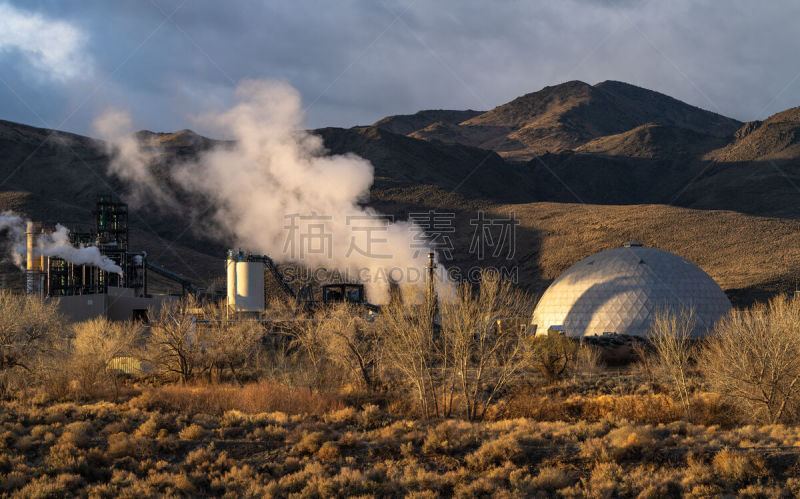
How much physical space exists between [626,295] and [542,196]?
417 ft

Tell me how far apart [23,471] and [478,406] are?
1906cm

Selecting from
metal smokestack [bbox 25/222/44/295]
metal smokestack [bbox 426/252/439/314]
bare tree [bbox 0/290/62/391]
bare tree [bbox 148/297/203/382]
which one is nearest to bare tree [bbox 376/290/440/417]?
metal smokestack [bbox 426/252/439/314]

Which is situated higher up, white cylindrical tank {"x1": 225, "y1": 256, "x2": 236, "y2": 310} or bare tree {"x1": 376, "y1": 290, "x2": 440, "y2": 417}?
white cylindrical tank {"x1": 225, "y1": 256, "x2": 236, "y2": 310}

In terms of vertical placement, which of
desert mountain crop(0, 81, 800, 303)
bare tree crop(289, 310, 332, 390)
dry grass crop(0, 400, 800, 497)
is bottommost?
dry grass crop(0, 400, 800, 497)

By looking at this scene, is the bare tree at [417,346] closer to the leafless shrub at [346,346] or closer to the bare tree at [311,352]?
the leafless shrub at [346,346]

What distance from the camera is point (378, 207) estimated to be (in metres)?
128

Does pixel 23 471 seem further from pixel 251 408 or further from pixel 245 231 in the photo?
pixel 245 231

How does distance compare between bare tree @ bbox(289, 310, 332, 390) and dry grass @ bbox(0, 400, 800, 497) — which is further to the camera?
bare tree @ bbox(289, 310, 332, 390)

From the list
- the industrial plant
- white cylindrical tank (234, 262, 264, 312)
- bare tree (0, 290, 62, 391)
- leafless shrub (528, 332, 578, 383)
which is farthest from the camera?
white cylindrical tank (234, 262, 264, 312)

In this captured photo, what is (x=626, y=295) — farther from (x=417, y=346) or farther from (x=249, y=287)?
(x=249, y=287)

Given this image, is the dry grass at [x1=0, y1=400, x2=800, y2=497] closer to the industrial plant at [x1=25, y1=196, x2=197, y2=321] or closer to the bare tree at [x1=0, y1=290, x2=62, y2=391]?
the bare tree at [x1=0, y1=290, x2=62, y2=391]

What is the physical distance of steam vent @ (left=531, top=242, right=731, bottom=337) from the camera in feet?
170

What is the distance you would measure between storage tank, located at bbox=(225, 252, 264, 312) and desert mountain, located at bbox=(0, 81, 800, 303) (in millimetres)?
42624

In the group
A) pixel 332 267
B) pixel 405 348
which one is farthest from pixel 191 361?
pixel 332 267
